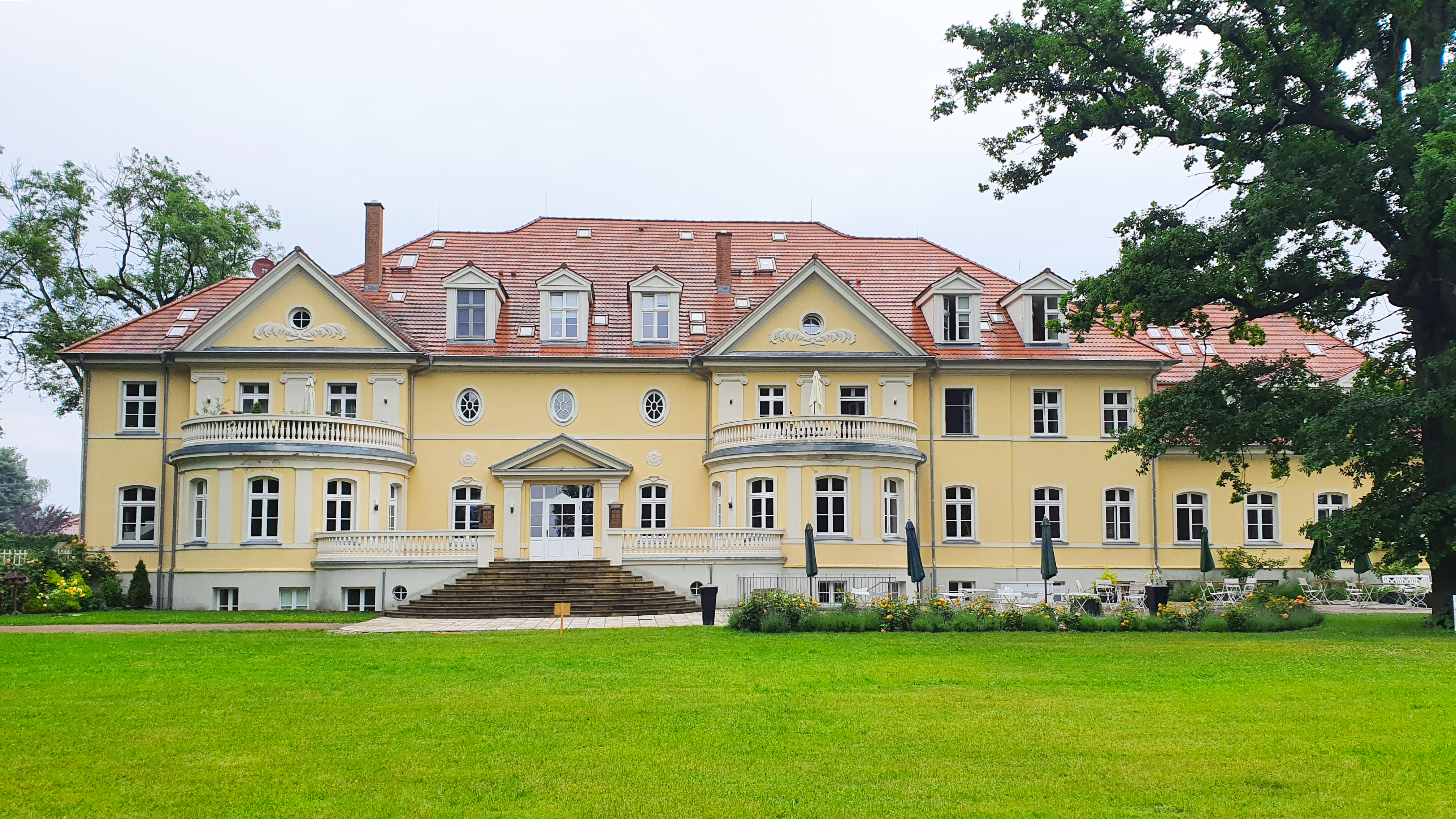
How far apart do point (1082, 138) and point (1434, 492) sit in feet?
31.0

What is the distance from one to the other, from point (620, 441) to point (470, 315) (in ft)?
18.2

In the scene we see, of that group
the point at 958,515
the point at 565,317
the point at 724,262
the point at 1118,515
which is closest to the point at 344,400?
the point at 565,317

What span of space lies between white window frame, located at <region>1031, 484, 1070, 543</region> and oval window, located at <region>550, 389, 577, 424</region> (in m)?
13.2

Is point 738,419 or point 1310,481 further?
point 1310,481

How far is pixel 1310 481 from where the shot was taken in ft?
116

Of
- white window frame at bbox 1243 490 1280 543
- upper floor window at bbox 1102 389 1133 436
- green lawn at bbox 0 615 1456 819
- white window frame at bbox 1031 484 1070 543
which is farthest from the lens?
white window frame at bbox 1243 490 1280 543

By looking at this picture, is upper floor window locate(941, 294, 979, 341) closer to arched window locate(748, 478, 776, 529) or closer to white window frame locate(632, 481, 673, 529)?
arched window locate(748, 478, 776, 529)

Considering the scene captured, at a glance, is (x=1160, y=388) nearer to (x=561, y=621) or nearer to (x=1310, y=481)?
(x=1310, y=481)

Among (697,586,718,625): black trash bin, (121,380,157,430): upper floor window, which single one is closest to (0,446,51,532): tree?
(121,380,157,430): upper floor window

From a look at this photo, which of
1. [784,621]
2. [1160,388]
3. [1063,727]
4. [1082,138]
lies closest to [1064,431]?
[1160,388]

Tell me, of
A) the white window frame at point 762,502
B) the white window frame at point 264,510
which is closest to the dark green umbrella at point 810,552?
the white window frame at point 762,502

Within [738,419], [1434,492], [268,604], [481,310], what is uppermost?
[481,310]

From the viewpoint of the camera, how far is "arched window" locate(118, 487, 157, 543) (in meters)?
32.2

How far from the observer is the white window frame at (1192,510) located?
115 feet
